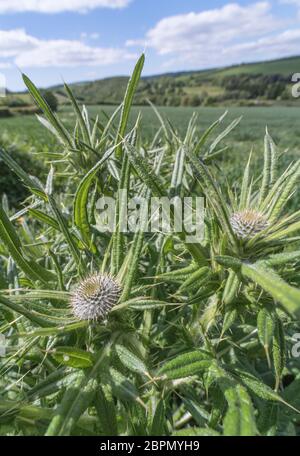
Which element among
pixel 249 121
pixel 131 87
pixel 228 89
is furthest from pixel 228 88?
pixel 131 87

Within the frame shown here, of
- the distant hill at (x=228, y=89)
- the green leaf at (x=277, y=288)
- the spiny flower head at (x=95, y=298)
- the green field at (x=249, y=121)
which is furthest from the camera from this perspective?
the distant hill at (x=228, y=89)

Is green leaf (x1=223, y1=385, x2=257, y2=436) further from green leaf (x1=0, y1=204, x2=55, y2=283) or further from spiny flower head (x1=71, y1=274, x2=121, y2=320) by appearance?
green leaf (x1=0, y1=204, x2=55, y2=283)

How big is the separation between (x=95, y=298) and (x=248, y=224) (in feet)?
1.03

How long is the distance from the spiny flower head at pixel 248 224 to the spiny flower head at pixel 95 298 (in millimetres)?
257

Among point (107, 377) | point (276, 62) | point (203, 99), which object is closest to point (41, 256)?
point (107, 377)

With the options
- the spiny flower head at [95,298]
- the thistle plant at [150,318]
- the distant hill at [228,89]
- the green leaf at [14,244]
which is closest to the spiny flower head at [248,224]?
the thistle plant at [150,318]

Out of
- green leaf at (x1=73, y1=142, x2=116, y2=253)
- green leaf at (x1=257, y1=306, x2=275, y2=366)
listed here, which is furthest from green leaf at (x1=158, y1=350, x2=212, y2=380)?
green leaf at (x1=73, y1=142, x2=116, y2=253)

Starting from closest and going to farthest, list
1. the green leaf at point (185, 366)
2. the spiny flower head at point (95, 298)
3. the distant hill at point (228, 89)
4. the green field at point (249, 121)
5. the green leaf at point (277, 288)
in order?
the green leaf at point (277, 288) < the green leaf at point (185, 366) < the spiny flower head at point (95, 298) < the green field at point (249, 121) < the distant hill at point (228, 89)

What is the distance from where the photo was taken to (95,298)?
74cm

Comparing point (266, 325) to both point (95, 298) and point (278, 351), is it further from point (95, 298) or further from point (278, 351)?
point (95, 298)

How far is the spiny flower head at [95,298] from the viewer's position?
733mm

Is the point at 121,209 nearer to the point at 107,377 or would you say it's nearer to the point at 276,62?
the point at 107,377

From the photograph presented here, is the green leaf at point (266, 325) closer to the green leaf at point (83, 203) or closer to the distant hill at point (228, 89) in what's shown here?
the green leaf at point (83, 203)
